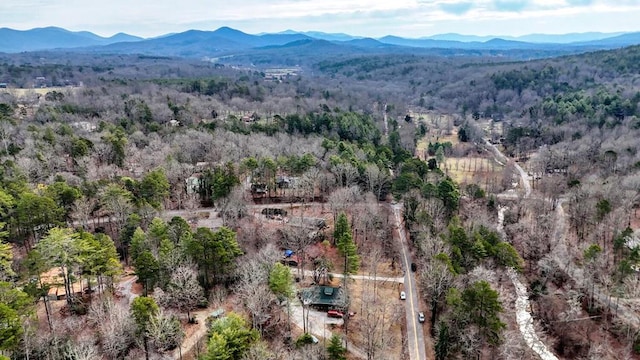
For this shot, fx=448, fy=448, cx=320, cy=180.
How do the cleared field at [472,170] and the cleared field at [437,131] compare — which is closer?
the cleared field at [472,170]

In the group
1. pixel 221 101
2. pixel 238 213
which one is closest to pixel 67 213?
pixel 238 213

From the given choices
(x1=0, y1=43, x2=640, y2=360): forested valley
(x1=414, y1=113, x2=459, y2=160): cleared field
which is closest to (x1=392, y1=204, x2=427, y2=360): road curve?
(x1=0, y1=43, x2=640, y2=360): forested valley

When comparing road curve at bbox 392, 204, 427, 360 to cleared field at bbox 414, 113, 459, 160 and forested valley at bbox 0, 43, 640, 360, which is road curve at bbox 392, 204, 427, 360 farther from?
cleared field at bbox 414, 113, 459, 160

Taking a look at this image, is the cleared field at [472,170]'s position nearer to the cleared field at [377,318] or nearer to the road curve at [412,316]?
the road curve at [412,316]

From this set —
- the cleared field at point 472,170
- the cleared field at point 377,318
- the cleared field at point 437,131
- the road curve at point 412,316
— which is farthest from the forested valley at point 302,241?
the cleared field at point 437,131

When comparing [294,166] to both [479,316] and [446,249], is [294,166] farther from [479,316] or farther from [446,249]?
[479,316]

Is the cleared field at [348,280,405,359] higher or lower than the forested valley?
lower

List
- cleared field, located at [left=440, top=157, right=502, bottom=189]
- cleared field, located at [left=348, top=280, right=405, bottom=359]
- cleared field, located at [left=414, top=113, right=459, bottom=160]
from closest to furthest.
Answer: cleared field, located at [left=348, top=280, right=405, bottom=359] < cleared field, located at [left=440, top=157, right=502, bottom=189] < cleared field, located at [left=414, top=113, right=459, bottom=160]

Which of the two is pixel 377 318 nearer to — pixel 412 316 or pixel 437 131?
pixel 412 316
